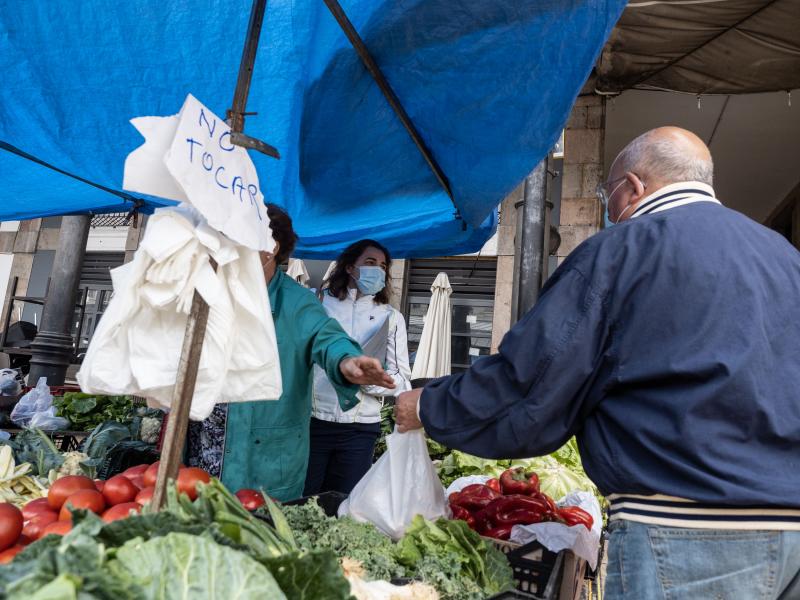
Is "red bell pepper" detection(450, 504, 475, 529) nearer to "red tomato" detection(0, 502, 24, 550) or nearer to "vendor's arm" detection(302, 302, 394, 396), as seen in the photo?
"vendor's arm" detection(302, 302, 394, 396)

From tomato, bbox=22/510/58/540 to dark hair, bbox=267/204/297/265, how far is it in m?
1.49

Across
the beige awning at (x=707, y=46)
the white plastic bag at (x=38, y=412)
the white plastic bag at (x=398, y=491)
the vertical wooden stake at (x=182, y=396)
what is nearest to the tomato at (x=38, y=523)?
the vertical wooden stake at (x=182, y=396)

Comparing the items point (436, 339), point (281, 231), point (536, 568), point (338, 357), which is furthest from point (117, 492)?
point (436, 339)

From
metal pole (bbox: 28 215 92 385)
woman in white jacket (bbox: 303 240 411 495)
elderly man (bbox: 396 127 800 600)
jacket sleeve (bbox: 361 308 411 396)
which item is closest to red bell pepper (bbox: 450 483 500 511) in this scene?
woman in white jacket (bbox: 303 240 411 495)

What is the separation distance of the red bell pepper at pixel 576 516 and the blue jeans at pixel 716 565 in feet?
5.60

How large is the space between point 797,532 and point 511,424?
30.7 inches

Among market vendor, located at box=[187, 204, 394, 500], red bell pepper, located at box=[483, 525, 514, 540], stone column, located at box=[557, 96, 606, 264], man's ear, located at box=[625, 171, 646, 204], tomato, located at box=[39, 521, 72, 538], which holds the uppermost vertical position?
stone column, located at box=[557, 96, 606, 264]

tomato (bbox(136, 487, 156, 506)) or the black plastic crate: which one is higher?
tomato (bbox(136, 487, 156, 506))

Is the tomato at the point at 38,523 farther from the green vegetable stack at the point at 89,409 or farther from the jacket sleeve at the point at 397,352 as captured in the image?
the green vegetable stack at the point at 89,409

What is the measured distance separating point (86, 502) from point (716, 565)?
190 centimetres

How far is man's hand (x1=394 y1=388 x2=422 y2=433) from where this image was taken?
215 centimetres

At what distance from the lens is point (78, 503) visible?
1.85 meters

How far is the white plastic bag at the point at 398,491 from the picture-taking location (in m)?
2.30

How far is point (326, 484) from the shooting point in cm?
380
